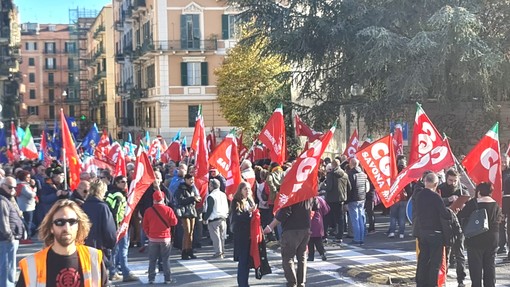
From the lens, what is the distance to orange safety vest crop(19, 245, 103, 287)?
17.3ft

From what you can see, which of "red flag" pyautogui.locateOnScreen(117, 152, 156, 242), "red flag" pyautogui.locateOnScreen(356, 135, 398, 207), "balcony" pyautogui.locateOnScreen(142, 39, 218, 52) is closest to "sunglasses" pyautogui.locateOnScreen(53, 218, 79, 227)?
"red flag" pyautogui.locateOnScreen(117, 152, 156, 242)

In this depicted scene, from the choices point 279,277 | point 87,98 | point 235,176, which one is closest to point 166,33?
point 235,176

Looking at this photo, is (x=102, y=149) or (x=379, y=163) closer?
(x=379, y=163)

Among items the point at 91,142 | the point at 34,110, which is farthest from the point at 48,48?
the point at 91,142

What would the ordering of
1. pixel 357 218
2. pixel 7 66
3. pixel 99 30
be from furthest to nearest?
pixel 99 30, pixel 7 66, pixel 357 218

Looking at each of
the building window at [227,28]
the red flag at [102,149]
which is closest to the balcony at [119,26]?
the building window at [227,28]

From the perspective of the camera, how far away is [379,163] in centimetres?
1304

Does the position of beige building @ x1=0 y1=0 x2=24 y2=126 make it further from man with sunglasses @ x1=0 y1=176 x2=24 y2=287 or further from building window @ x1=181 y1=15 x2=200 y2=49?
man with sunglasses @ x1=0 y1=176 x2=24 y2=287

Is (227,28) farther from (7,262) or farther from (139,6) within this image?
(7,262)

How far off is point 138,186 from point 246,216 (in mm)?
1741

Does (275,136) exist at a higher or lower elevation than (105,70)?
lower

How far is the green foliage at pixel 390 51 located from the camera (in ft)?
67.9

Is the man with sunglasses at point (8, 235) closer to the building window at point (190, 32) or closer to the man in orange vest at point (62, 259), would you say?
the man in orange vest at point (62, 259)

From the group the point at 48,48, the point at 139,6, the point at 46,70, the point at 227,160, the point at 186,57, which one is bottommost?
the point at 227,160
